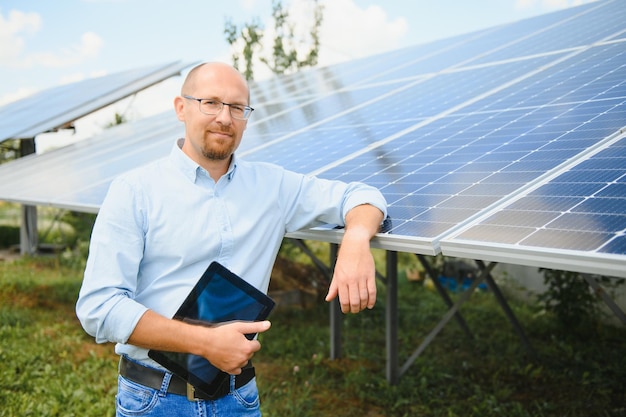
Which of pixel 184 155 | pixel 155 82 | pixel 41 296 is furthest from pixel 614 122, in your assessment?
pixel 155 82

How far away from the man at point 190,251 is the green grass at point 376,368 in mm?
3691

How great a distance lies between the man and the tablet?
0.09 metres

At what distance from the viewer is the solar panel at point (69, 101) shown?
14.7 meters

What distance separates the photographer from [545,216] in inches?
121

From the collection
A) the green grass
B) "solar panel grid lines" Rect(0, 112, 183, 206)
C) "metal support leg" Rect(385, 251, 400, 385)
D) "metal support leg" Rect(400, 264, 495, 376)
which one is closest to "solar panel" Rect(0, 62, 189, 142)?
"solar panel grid lines" Rect(0, 112, 183, 206)

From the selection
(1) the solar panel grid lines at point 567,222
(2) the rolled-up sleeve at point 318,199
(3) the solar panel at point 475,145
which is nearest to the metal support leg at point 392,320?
(3) the solar panel at point 475,145

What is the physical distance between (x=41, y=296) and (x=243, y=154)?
7215 millimetres

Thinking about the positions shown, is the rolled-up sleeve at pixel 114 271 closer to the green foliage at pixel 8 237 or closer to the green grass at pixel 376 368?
the green grass at pixel 376 368

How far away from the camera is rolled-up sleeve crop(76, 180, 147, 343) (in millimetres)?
2479

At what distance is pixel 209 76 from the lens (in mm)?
2797

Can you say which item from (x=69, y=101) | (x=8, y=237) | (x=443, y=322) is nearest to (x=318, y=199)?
(x=443, y=322)

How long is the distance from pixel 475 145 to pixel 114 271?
3062 millimetres

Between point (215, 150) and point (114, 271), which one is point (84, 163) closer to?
point (215, 150)

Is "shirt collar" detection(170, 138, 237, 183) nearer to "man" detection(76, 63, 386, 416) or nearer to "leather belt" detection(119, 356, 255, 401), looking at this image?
"man" detection(76, 63, 386, 416)
